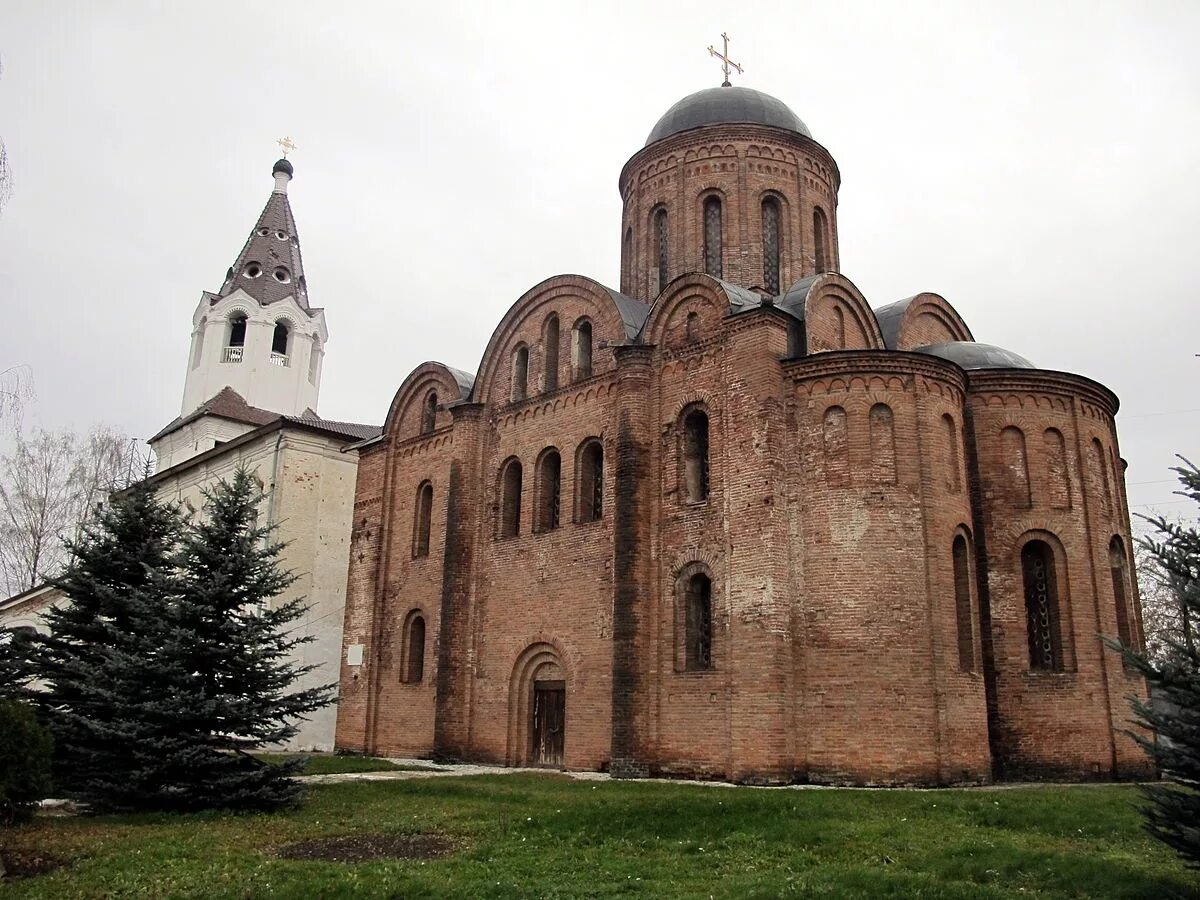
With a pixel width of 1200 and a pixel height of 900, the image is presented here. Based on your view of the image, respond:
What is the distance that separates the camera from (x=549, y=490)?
64.1 feet

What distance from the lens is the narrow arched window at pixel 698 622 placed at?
16078 millimetres

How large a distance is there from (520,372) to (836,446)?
303 inches

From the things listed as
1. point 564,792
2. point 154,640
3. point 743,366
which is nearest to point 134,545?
point 154,640

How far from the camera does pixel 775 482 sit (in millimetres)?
15406

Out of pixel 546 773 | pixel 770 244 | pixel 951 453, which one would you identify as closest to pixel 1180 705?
pixel 951 453

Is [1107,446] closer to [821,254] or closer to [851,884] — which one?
[821,254]

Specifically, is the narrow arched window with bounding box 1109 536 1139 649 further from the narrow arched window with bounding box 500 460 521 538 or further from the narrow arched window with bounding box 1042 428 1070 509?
the narrow arched window with bounding box 500 460 521 538

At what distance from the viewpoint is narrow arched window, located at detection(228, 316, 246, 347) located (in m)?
33.7

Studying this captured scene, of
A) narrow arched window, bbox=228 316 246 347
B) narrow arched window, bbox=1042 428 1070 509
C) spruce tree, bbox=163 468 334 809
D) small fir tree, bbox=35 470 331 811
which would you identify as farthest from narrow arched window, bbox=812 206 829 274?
narrow arched window, bbox=228 316 246 347

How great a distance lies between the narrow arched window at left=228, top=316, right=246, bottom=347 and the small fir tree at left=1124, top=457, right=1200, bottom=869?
102ft

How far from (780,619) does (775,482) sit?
2089 millimetres

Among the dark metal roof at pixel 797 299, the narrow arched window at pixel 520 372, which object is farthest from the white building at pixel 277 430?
the dark metal roof at pixel 797 299

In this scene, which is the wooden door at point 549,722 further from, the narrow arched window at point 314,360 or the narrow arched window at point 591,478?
the narrow arched window at point 314,360

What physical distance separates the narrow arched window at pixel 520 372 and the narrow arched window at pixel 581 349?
4.87 feet
